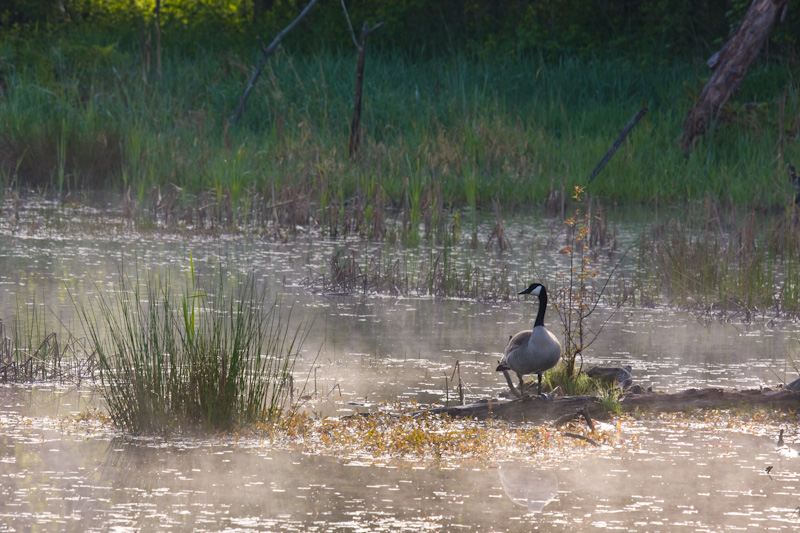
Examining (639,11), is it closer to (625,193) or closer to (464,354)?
(625,193)

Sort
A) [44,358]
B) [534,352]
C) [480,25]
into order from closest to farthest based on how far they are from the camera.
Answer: [534,352], [44,358], [480,25]

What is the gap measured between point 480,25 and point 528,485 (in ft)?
75.6

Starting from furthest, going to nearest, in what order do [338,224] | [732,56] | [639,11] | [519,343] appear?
[639,11] < [732,56] < [338,224] < [519,343]

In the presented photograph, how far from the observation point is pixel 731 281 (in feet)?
29.9

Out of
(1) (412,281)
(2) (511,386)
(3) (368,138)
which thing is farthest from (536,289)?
(3) (368,138)

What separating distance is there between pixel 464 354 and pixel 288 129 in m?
9.71

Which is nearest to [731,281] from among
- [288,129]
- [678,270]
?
[678,270]

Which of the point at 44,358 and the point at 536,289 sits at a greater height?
the point at 536,289

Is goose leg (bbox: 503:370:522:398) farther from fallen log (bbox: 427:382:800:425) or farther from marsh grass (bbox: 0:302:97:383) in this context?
marsh grass (bbox: 0:302:97:383)

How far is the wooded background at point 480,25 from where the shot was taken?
920 inches

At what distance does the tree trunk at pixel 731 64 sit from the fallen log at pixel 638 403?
1055cm

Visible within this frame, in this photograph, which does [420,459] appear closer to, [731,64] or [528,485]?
[528,485]

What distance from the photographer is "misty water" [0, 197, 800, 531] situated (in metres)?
4.37

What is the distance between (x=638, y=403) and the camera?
596cm
